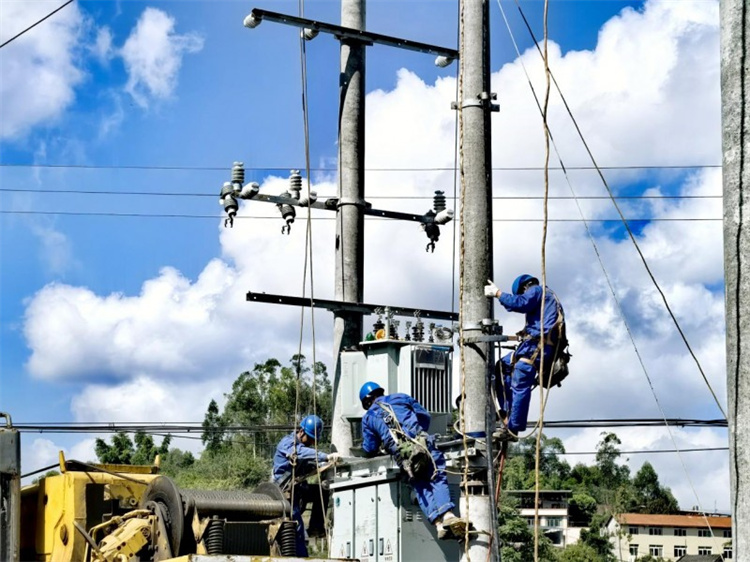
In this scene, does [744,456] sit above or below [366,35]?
below

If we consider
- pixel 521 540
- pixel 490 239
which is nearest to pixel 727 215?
pixel 490 239

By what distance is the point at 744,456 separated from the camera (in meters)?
6.00

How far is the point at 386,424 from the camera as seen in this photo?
1323 cm

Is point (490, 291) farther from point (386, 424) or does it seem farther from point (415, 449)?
point (386, 424)

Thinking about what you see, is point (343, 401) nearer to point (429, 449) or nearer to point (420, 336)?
point (420, 336)

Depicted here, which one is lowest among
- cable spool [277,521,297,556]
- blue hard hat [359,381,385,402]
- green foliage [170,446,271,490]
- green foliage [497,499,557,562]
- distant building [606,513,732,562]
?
distant building [606,513,732,562]

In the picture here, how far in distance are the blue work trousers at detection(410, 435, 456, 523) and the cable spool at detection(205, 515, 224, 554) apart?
2.52 meters

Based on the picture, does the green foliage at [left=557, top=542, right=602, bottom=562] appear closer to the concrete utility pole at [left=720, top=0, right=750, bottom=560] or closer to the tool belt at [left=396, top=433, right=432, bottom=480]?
the tool belt at [left=396, top=433, right=432, bottom=480]

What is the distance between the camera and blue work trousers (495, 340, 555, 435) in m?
13.3

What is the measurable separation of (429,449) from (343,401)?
2.81 metres

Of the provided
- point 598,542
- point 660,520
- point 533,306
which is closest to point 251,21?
point 533,306

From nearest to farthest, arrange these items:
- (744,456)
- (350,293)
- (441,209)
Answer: (744,456) < (350,293) < (441,209)

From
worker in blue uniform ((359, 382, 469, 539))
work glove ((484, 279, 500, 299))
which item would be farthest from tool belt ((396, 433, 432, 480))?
work glove ((484, 279, 500, 299))

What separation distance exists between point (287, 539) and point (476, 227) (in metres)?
3.04
